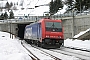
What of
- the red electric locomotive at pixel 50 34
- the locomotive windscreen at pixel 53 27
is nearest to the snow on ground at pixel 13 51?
the red electric locomotive at pixel 50 34

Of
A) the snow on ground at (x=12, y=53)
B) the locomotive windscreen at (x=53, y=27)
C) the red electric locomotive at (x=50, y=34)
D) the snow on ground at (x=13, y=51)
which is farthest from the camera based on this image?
the locomotive windscreen at (x=53, y=27)

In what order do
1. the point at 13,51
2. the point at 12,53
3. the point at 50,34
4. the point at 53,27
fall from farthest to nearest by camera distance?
the point at 53,27 < the point at 50,34 < the point at 13,51 < the point at 12,53

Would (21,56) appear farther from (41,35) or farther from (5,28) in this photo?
(5,28)

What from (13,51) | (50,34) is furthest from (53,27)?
(13,51)

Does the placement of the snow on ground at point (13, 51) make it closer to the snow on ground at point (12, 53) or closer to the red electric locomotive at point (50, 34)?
the snow on ground at point (12, 53)

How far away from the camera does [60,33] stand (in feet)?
84.0

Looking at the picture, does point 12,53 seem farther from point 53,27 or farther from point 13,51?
point 53,27

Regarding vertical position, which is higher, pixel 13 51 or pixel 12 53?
pixel 12 53

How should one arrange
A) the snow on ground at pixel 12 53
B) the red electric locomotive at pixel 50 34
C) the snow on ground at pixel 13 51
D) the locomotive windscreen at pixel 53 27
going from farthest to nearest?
1. the locomotive windscreen at pixel 53 27
2. the red electric locomotive at pixel 50 34
3. the snow on ground at pixel 13 51
4. the snow on ground at pixel 12 53

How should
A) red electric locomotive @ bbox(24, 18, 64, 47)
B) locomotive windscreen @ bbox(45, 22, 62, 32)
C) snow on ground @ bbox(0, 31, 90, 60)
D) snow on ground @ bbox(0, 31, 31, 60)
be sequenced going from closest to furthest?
snow on ground @ bbox(0, 31, 31, 60) → snow on ground @ bbox(0, 31, 90, 60) → red electric locomotive @ bbox(24, 18, 64, 47) → locomotive windscreen @ bbox(45, 22, 62, 32)

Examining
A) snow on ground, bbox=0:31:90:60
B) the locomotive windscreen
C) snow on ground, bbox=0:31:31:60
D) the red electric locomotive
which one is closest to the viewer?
snow on ground, bbox=0:31:31:60

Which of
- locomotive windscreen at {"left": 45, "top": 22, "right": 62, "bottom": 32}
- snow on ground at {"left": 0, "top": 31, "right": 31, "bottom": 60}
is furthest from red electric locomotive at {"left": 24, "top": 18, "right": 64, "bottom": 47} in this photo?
snow on ground at {"left": 0, "top": 31, "right": 31, "bottom": 60}

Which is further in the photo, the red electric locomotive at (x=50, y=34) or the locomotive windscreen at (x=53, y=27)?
the locomotive windscreen at (x=53, y=27)

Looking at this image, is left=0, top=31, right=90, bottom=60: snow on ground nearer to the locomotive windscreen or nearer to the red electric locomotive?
the red electric locomotive
